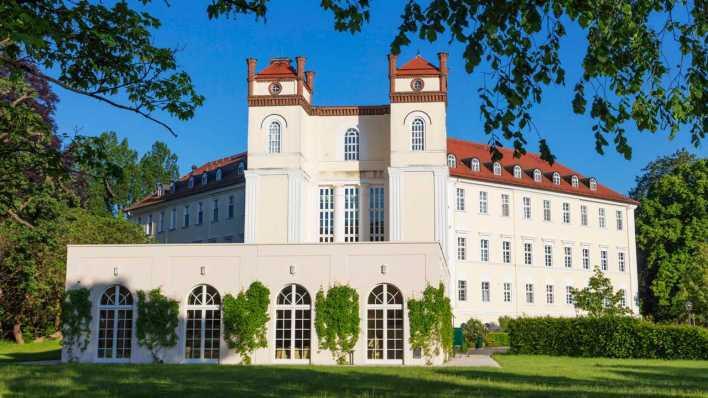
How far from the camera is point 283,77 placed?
4388 cm

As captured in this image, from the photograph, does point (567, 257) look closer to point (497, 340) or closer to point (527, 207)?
point (527, 207)

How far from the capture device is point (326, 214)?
145 feet

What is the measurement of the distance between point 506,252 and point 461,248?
12.2 feet

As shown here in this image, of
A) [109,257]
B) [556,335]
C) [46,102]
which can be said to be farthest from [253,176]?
[556,335]

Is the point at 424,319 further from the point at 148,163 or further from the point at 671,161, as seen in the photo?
the point at 148,163

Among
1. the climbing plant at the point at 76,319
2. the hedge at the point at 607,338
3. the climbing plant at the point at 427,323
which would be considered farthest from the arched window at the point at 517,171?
the climbing plant at the point at 76,319

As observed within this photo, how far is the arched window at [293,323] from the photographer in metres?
28.8

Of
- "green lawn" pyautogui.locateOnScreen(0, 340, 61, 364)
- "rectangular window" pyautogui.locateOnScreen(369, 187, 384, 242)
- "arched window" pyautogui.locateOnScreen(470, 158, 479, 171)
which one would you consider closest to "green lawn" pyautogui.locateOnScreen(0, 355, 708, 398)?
"green lawn" pyautogui.locateOnScreen(0, 340, 61, 364)

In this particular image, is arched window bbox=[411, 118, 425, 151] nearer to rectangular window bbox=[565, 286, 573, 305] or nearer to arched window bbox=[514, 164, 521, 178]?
arched window bbox=[514, 164, 521, 178]

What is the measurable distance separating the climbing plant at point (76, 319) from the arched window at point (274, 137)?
15836 millimetres

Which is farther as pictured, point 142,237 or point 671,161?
point 671,161

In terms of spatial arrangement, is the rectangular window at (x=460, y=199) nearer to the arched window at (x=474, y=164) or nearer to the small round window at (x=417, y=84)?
the arched window at (x=474, y=164)

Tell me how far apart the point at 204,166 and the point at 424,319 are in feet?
144

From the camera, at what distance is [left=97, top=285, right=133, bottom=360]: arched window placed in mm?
29328
